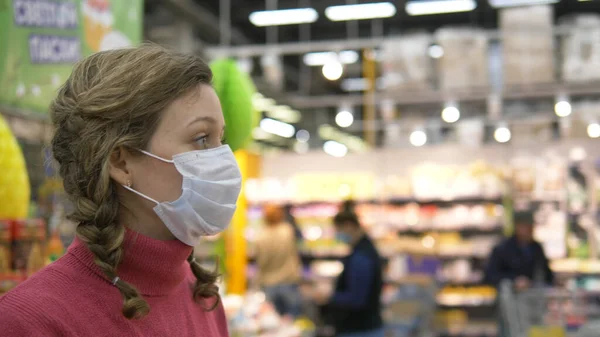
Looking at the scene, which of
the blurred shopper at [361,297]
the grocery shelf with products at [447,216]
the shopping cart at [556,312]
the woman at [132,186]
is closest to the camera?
the woman at [132,186]

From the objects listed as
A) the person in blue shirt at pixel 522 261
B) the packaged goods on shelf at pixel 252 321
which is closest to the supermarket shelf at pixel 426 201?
the person in blue shirt at pixel 522 261

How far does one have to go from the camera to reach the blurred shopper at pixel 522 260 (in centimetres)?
704

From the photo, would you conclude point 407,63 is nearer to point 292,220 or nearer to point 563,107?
point 563,107

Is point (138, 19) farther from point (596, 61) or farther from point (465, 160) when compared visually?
point (465, 160)

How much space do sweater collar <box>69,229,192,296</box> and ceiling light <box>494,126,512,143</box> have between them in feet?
31.5

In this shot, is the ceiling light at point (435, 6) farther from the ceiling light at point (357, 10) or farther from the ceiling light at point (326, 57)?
the ceiling light at point (326, 57)

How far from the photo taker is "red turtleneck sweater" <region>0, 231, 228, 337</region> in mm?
1054

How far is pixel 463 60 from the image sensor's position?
873 centimetres

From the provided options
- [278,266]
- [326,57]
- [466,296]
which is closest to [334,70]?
[278,266]

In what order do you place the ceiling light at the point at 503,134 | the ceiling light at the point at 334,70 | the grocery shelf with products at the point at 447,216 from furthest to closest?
the ceiling light at the point at 503,134 → the ceiling light at the point at 334,70 → the grocery shelf with products at the point at 447,216

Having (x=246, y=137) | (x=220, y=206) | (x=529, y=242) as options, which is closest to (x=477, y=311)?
(x=529, y=242)

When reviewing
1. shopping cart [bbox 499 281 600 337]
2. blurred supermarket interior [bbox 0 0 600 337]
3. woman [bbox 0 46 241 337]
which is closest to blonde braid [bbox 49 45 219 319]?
woman [bbox 0 46 241 337]

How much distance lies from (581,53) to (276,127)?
13334 millimetres

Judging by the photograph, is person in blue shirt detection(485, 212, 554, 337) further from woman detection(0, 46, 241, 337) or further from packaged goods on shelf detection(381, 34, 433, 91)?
woman detection(0, 46, 241, 337)
